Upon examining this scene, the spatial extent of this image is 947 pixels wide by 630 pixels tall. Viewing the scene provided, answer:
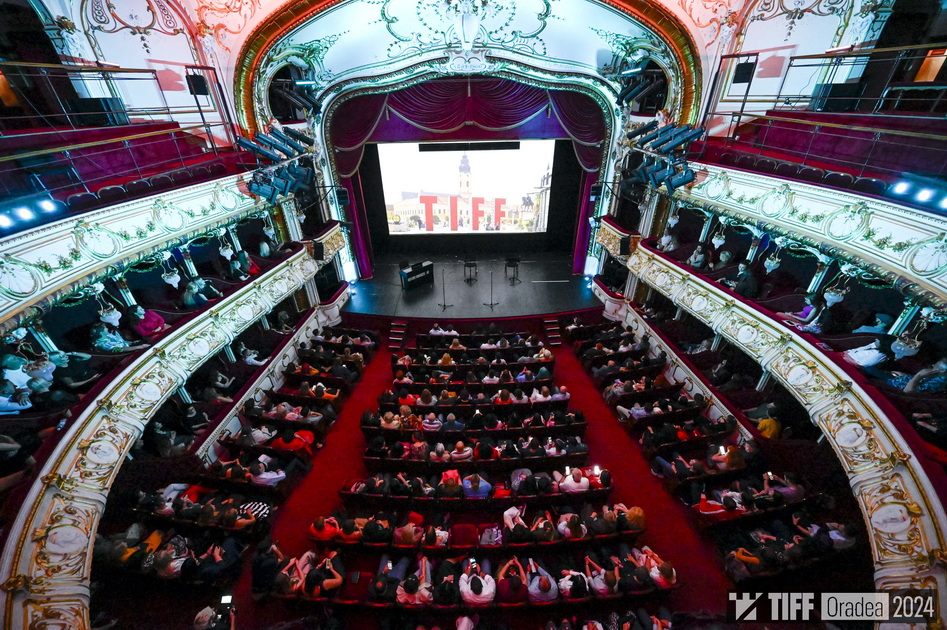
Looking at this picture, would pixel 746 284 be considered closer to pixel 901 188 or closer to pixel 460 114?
pixel 901 188

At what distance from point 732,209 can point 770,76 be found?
12.0 ft

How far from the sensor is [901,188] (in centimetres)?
455

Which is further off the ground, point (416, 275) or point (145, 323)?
point (416, 275)

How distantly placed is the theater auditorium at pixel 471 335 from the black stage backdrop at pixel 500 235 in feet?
4.74

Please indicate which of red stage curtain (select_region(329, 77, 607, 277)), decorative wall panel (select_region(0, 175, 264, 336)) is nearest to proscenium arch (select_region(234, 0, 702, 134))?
red stage curtain (select_region(329, 77, 607, 277))

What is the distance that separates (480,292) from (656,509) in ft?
23.6

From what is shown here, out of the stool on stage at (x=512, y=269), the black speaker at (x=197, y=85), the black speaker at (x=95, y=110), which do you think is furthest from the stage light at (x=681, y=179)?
the black speaker at (x=95, y=110)

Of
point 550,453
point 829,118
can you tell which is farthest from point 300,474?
point 829,118

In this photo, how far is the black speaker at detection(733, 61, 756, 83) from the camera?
305 inches

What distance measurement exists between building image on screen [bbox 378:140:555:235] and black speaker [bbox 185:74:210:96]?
4.56m

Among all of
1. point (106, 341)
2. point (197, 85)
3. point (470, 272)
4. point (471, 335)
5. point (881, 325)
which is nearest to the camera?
point (881, 325)

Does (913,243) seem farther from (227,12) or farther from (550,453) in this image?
(227,12)

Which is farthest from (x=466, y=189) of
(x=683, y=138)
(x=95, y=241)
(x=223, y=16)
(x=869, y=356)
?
(x=869, y=356)

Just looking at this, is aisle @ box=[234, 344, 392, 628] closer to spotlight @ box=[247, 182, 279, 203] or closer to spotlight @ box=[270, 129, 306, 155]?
spotlight @ box=[247, 182, 279, 203]
